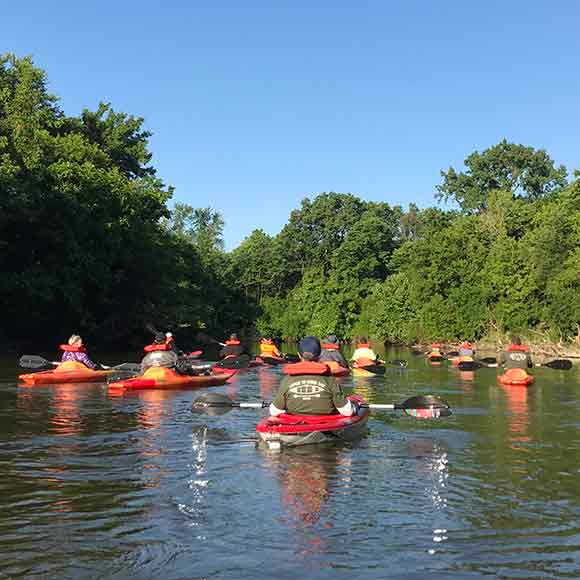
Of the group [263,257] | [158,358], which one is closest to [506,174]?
[263,257]

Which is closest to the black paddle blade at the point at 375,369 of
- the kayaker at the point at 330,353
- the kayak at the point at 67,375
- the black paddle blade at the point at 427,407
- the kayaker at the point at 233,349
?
the kayaker at the point at 330,353

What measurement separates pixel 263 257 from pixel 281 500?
8721cm

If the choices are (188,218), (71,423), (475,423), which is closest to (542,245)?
(475,423)

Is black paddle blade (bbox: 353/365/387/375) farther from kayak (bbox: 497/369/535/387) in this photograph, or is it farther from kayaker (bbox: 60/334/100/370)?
kayaker (bbox: 60/334/100/370)

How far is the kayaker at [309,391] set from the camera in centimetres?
1060

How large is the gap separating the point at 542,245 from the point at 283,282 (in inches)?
1867

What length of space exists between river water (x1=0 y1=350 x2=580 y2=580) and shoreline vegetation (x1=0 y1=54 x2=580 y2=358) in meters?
23.9

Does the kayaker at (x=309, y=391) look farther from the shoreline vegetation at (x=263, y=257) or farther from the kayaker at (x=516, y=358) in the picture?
the shoreline vegetation at (x=263, y=257)

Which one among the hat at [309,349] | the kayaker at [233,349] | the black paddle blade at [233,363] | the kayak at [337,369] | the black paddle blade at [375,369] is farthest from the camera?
the kayaker at [233,349]

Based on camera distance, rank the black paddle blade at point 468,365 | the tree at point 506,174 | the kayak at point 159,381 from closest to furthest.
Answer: the kayak at point 159,381 → the black paddle blade at point 468,365 → the tree at point 506,174

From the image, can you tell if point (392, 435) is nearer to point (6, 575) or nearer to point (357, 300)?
point (6, 575)

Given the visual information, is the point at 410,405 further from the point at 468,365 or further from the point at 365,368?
the point at 468,365

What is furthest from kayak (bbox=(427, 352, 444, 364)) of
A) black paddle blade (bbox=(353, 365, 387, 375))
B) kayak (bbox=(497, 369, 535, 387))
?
kayak (bbox=(497, 369, 535, 387))

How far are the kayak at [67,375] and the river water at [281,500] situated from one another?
5752 millimetres
